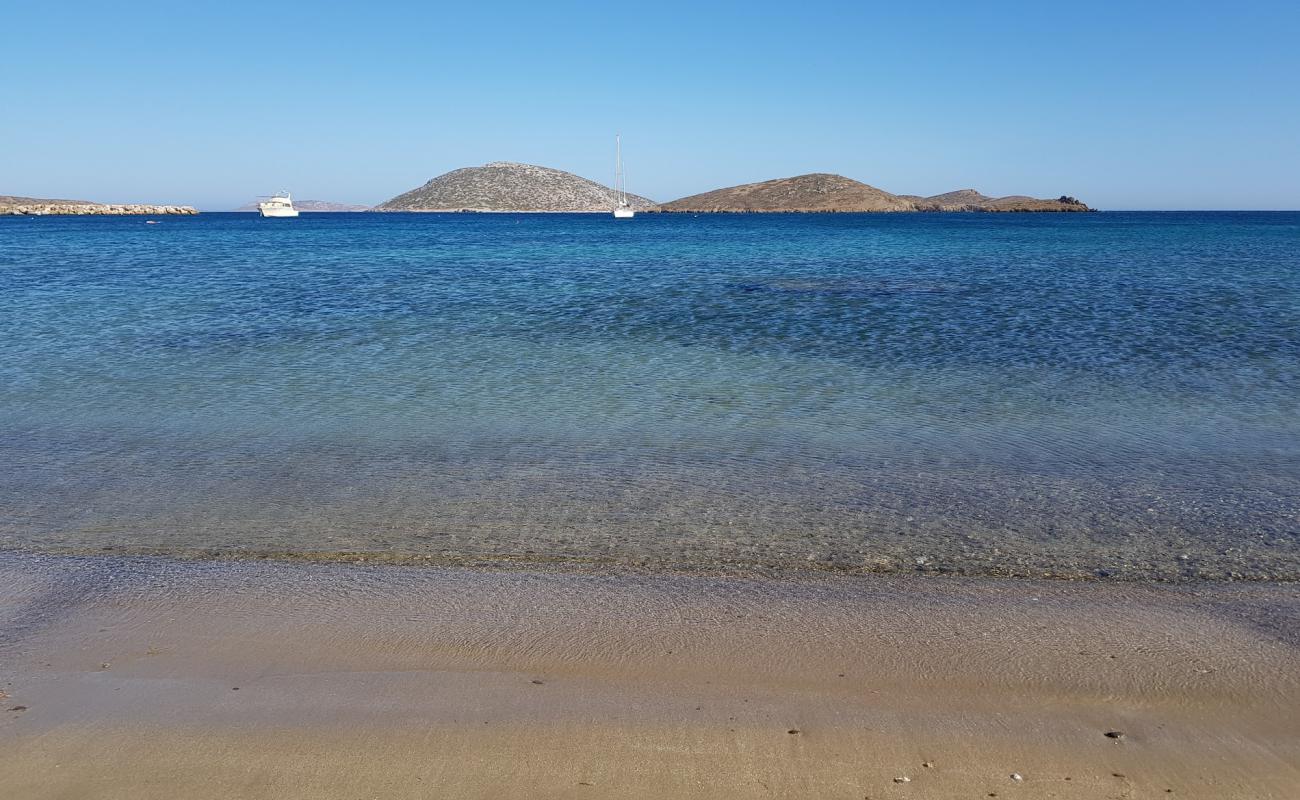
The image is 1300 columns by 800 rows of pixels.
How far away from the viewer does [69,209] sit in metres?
146

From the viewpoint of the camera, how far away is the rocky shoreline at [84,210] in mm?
133750

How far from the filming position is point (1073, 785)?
357 cm

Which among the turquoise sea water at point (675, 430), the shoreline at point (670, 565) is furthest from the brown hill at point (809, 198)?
the shoreline at point (670, 565)

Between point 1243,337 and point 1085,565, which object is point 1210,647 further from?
point 1243,337

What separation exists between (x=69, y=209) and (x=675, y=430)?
169m

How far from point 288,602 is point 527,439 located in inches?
173

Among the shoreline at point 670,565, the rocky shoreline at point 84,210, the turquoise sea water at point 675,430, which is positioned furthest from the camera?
the rocky shoreline at point 84,210

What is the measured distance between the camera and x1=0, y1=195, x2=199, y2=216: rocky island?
441 feet

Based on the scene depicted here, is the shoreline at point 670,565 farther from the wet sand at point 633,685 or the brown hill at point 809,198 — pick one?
the brown hill at point 809,198

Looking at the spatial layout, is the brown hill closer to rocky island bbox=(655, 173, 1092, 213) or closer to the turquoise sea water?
rocky island bbox=(655, 173, 1092, 213)

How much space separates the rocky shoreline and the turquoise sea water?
137m

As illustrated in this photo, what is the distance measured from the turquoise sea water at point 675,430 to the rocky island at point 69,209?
138396mm

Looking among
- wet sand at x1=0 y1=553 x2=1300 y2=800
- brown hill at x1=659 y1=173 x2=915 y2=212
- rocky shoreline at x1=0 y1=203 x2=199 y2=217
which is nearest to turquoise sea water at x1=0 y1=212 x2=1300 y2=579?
wet sand at x1=0 y1=553 x2=1300 y2=800

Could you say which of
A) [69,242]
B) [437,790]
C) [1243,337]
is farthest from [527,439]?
[69,242]
